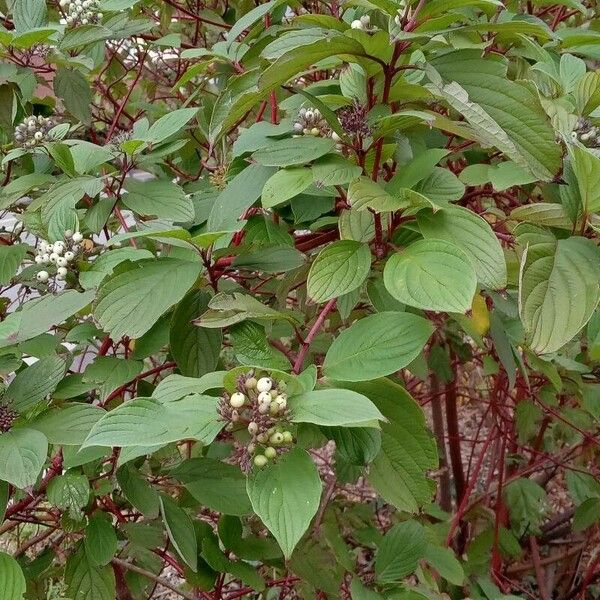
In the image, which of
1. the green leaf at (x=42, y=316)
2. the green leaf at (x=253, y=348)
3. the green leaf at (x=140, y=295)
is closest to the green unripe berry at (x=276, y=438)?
the green leaf at (x=253, y=348)

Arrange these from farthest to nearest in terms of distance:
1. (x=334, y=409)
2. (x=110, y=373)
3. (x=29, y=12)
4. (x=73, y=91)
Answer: (x=73, y=91) < (x=29, y=12) < (x=110, y=373) < (x=334, y=409)


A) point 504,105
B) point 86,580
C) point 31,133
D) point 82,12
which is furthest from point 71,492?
point 82,12

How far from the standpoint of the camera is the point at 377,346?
660 millimetres

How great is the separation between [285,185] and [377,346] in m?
0.20

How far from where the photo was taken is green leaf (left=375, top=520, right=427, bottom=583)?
1051mm

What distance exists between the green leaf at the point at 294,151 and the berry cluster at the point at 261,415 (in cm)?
26

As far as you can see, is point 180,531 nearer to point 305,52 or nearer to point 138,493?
point 138,493

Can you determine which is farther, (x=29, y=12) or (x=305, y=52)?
(x=29, y=12)

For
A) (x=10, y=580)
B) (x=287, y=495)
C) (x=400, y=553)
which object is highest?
(x=287, y=495)

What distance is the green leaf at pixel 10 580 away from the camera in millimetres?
775

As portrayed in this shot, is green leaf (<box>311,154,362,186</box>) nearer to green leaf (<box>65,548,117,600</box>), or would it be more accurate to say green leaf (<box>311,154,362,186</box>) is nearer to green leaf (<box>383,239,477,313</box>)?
green leaf (<box>383,239,477,313</box>)

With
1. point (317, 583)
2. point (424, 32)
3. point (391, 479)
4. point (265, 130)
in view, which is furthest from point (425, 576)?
point (424, 32)

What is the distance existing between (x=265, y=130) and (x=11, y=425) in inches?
18.6

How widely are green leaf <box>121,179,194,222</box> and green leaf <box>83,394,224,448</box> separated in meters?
0.36
